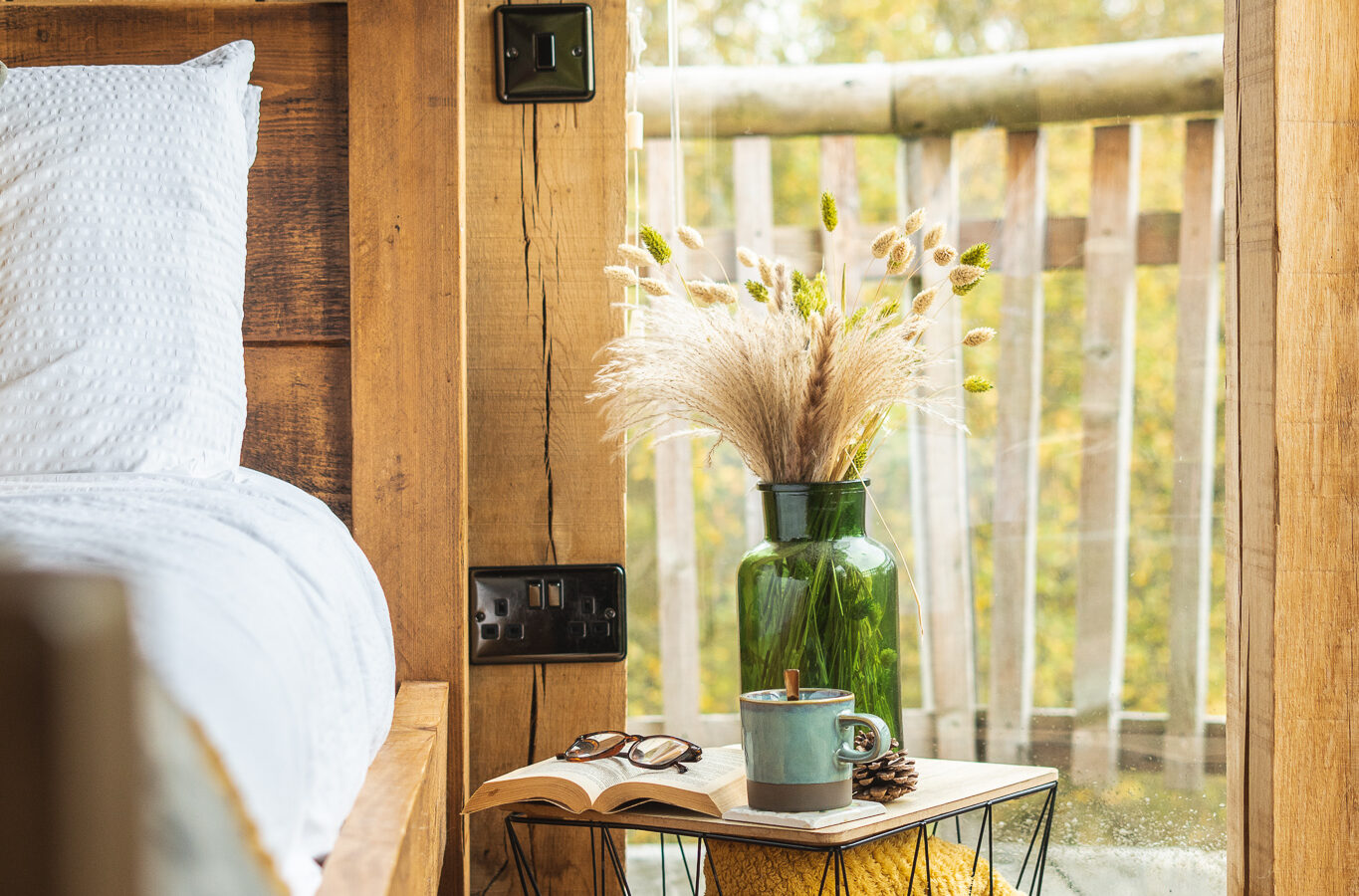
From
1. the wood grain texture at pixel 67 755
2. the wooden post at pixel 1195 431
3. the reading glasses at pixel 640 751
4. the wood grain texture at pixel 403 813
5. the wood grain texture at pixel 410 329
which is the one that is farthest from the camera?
the wooden post at pixel 1195 431

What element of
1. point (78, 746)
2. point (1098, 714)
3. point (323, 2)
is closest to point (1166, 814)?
point (1098, 714)

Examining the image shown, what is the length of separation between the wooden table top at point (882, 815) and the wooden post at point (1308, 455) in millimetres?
280

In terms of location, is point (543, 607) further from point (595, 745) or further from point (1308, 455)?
point (1308, 455)

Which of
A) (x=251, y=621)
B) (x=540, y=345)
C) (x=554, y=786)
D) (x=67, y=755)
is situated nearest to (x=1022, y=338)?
(x=540, y=345)

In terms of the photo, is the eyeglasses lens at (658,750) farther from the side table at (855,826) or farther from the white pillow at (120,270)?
the white pillow at (120,270)

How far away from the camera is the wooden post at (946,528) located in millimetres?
1434

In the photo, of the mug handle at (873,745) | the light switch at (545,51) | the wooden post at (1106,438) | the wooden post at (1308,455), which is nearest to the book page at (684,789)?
the mug handle at (873,745)

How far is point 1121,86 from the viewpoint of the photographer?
4.59 feet

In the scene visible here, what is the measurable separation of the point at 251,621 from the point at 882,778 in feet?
1.92

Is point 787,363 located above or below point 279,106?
below

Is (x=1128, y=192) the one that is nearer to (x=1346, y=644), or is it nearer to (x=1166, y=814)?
(x=1346, y=644)

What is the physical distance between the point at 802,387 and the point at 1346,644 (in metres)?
0.62

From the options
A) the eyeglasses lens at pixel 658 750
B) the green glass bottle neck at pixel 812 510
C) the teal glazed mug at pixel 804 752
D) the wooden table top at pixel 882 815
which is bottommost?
the wooden table top at pixel 882 815

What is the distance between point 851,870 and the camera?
85 cm
